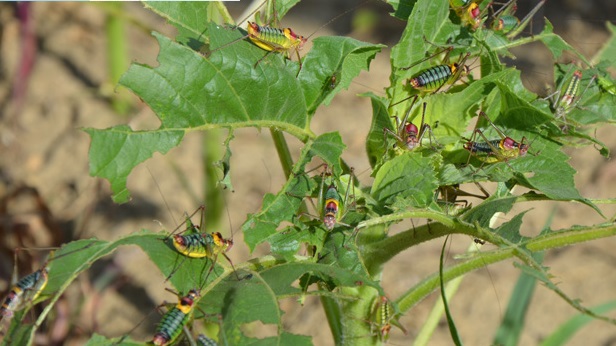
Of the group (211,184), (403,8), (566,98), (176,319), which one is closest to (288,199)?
(176,319)

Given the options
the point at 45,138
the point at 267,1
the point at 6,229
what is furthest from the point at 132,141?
the point at 45,138

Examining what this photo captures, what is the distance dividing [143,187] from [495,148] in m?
3.17

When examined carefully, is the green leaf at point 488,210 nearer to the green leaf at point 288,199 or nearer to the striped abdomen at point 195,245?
the green leaf at point 288,199

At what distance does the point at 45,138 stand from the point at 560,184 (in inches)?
149

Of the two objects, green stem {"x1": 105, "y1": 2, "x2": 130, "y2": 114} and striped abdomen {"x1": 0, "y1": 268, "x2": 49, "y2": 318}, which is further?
green stem {"x1": 105, "y1": 2, "x2": 130, "y2": 114}

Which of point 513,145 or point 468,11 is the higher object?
point 468,11

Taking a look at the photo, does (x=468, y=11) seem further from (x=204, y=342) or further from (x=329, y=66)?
(x=204, y=342)

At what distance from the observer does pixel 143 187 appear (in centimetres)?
452

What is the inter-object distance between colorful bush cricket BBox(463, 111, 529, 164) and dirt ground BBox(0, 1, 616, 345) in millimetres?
1775

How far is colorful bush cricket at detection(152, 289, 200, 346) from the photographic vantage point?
146 cm

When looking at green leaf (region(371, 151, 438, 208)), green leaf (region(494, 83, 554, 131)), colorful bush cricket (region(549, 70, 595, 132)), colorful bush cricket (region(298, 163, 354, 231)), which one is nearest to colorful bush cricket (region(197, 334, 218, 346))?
colorful bush cricket (region(298, 163, 354, 231))

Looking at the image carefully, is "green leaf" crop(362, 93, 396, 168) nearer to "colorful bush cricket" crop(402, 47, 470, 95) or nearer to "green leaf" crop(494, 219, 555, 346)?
"colorful bush cricket" crop(402, 47, 470, 95)

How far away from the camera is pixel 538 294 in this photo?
4000mm

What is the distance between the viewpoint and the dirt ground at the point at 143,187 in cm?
390
